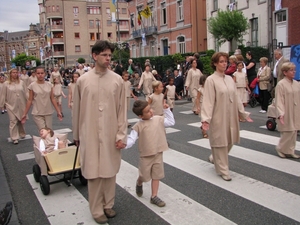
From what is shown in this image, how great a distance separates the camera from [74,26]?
7650cm

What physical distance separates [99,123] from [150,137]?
0.85 meters

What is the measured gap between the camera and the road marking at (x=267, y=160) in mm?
5906

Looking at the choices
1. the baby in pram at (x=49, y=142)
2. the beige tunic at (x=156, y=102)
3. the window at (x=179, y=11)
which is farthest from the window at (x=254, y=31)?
the baby in pram at (x=49, y=142)

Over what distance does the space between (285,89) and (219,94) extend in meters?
1.83

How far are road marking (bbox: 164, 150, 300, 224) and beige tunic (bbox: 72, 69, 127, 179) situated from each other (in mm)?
2012

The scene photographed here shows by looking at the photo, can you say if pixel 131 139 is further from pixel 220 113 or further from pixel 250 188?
pixel 250 188

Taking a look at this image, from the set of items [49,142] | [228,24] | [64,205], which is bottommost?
[64,205]

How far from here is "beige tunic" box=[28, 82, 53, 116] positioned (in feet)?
24.7

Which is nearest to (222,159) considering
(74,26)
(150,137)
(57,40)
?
(150,137)

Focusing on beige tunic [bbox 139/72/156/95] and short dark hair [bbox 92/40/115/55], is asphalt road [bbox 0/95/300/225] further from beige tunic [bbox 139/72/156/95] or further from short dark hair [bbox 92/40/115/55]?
beige tunic [bbox 139/72/156/95]

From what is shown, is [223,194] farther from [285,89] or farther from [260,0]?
[260,0]

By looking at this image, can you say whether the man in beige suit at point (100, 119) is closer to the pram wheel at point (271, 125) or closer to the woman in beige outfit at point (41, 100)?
the woman in beige outfit at point (41, 100)

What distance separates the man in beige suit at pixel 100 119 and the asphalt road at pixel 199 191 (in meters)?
0.71

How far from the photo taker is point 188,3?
35031mm
